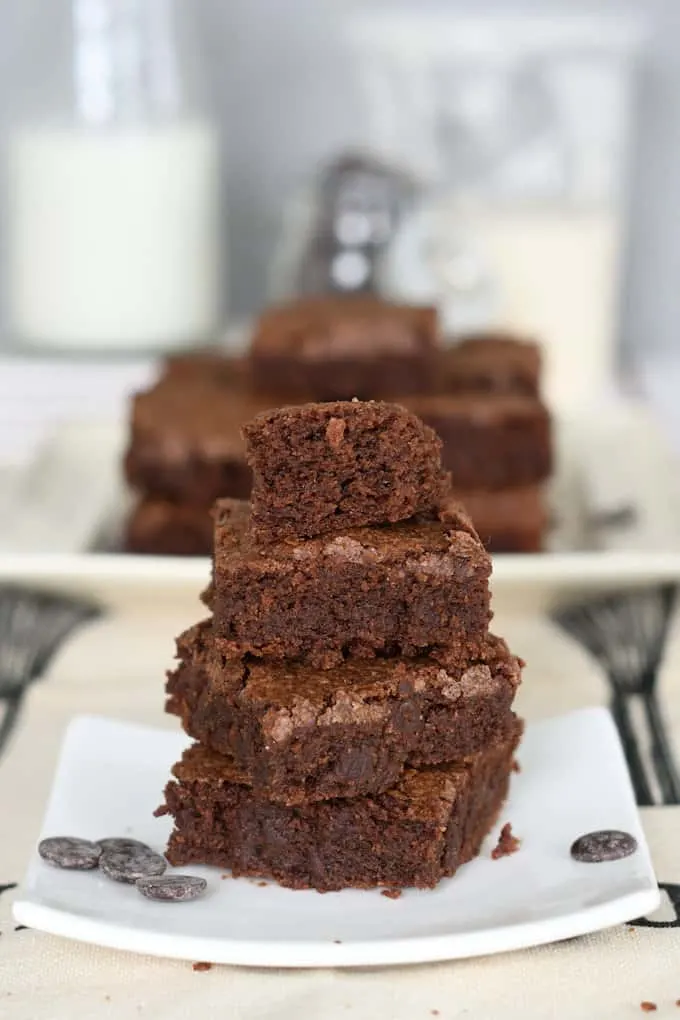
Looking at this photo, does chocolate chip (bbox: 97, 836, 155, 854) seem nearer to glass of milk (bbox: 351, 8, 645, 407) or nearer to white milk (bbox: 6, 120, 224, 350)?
glass of milk (bbox: 351, 8, 645, 407)

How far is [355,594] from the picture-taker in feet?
5.68

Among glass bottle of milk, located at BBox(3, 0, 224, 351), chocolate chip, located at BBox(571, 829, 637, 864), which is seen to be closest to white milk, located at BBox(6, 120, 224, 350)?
glass bottle of milk, located at BBox(3, 0, 224, 351)

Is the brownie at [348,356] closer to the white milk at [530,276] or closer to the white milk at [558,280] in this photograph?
the white milk at [530,276]

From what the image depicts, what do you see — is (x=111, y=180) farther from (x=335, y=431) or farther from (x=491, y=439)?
(x=335, y=431)

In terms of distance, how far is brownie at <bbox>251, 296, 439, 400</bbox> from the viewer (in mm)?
2982

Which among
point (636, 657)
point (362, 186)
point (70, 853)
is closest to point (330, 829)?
point (70, 853)

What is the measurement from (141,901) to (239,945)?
162 millimetres

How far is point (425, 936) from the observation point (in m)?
1.56

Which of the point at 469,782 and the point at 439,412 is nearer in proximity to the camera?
the point at 469,782

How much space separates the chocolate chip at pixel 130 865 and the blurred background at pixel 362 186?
89.4 inches

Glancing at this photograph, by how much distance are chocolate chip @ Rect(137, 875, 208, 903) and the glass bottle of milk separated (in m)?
2.94

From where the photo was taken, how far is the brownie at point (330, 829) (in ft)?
5.65

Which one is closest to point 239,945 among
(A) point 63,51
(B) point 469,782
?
(B) point 469,782

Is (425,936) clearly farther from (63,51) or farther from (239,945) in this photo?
(63,51)
